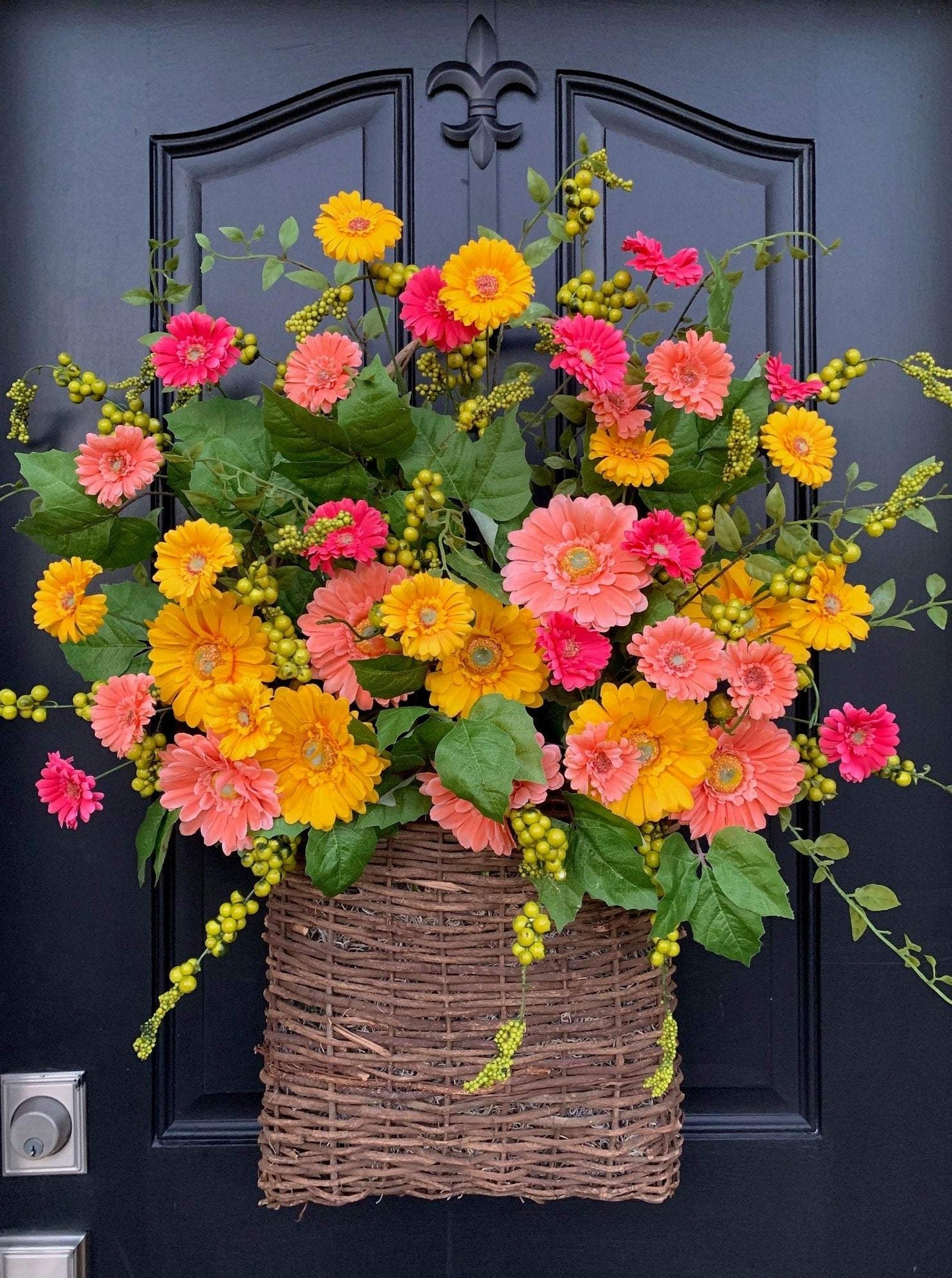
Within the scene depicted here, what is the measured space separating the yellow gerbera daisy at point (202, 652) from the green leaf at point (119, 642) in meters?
0.06

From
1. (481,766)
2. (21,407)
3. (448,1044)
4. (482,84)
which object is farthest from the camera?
(482,84)

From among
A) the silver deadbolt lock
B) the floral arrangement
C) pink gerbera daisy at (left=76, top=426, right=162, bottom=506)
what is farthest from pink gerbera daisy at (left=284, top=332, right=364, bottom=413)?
the silver deadbolt lock

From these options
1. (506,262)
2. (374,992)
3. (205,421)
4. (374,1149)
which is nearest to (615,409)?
(506,262)

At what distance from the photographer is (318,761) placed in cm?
60

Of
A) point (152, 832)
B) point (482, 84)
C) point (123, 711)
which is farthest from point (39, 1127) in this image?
point (482, 84)

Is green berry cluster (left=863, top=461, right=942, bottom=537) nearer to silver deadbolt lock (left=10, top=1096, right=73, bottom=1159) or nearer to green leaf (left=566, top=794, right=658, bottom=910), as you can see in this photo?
green leaf (left=566, top=794, right=658, bottom=910)

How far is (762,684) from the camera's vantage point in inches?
23.5

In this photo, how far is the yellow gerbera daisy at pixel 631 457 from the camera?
2.04ft

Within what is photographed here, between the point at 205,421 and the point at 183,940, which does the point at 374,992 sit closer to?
the point at 183,940

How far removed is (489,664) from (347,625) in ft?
0.32

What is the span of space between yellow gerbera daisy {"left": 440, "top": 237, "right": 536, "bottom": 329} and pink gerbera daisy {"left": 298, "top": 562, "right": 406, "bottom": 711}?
176 mm

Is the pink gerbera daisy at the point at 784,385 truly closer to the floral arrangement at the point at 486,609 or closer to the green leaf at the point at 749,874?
the floral arrangement at the point at 486,609

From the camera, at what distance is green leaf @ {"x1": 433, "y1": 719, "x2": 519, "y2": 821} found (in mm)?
542

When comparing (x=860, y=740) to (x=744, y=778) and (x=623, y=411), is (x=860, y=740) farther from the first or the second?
(x=623, y=411)
